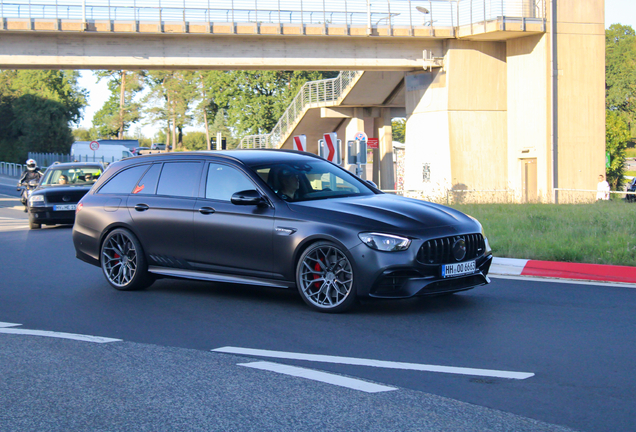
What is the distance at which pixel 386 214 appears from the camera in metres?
7.38

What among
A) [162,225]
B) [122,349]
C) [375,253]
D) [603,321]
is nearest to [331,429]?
[122,349]

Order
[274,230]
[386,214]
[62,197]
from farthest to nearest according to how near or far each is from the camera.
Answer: [62,197] < [274,230] < [386,214]

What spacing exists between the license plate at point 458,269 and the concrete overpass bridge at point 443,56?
2293 cm

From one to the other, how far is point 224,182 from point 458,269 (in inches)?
109

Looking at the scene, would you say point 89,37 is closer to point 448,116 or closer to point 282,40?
point 282,40

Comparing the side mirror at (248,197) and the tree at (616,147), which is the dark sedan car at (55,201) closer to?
the side mirror at (248,197)

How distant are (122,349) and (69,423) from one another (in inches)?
74.1

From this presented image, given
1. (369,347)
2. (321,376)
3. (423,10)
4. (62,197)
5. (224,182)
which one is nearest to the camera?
(321,376)

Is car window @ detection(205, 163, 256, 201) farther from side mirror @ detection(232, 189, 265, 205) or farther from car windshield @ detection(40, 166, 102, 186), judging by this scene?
car windshield @ detection(40, 166, 102, 186)

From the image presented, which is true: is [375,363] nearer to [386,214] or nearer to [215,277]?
[386,214]

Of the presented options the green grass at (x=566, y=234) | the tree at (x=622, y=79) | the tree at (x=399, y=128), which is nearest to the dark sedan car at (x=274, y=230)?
the green grass at (x=566, y=234)

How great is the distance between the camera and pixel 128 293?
9.16m

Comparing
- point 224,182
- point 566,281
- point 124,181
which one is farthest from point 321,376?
point 124,181

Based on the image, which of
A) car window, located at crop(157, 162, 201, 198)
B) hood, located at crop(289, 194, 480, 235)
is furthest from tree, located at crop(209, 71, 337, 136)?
hood, located at crop(289, 194, 480, 235)
